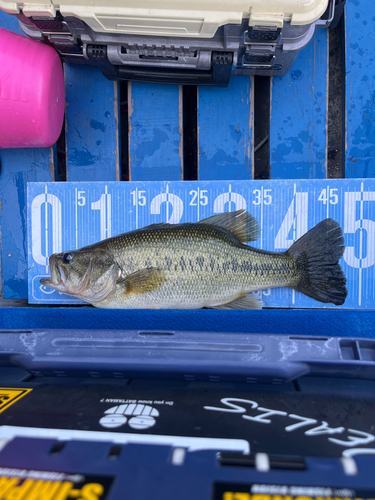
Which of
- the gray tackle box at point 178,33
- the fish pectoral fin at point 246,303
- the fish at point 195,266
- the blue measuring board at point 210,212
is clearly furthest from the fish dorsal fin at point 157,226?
the gray tackle box at point 178,33

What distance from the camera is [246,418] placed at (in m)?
1.16

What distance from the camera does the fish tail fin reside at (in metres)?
1.81

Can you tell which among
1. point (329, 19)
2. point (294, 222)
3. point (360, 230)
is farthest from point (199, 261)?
point (329, 19)

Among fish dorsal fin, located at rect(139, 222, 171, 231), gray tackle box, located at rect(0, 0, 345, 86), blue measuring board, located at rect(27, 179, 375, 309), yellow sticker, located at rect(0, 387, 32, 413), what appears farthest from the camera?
blue measuring board, located at rect(27, 179, 375, 309)

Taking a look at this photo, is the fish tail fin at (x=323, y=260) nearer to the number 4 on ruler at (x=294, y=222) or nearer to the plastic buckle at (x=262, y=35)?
the number 4 on ruler at (x=294, y=222)

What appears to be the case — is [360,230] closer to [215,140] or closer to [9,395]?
[215,140]

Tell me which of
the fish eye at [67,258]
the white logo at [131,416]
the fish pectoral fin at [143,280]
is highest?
the fish eye at [67,258]

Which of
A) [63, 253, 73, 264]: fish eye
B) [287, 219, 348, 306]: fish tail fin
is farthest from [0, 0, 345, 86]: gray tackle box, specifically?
[63, 253, 73, 264]: fish eye

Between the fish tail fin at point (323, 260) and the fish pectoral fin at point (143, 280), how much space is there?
2.70 feet

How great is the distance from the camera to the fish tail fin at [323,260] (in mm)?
1809

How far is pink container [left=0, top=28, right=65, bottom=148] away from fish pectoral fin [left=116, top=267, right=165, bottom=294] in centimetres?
107

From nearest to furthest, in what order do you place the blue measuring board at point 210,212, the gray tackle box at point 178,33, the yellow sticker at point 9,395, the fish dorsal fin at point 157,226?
the yellow sticker at point 9,395
the gray tackle box at point 178,33
the fish dorsal fin at point 157,226
the blue measuring board at point 210,212

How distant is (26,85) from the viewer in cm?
176

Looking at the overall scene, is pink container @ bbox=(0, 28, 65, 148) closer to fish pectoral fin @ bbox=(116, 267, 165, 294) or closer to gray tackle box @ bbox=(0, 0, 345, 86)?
gray tackle box @ bbox=(0, 0, 345, 86)
